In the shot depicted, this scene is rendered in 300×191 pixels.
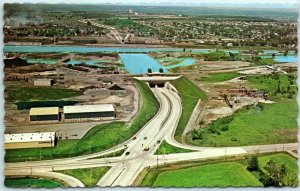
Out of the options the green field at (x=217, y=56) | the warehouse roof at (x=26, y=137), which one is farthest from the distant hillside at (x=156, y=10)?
the warehouse roof at (x=26, y=137)

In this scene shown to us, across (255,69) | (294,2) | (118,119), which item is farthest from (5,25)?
(294,2)

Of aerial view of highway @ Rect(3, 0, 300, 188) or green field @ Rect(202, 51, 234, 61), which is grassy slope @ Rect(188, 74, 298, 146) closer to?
aerial view of highway @ Rect(3, 0, 300, 188)

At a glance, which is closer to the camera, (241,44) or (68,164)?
(68,164)

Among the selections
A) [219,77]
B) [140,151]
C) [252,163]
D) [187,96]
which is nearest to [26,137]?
[140,151]

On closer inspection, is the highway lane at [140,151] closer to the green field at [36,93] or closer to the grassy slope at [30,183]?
the grassy slope at [30,183]

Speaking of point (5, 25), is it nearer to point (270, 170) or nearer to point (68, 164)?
point (68, 164)

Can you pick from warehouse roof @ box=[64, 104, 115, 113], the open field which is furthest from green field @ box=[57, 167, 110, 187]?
warehouse roof @ box=[64, 104, 115, 113]
